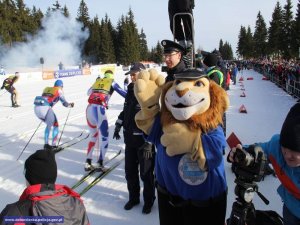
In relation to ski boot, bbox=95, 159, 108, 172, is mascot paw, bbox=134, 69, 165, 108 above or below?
above

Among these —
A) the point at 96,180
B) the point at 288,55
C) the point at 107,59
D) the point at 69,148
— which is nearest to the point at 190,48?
the point at 96,180

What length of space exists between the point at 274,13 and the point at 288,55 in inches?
738

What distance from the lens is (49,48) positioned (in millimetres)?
68375

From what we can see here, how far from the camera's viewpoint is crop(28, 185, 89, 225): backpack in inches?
76.7

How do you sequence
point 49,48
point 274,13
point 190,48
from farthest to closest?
point 49,48
point 274,13
point 190,48

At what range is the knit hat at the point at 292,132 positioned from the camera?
6.89 feet

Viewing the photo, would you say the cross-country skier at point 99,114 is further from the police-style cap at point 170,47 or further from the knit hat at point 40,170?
the knit hat at point 40,170

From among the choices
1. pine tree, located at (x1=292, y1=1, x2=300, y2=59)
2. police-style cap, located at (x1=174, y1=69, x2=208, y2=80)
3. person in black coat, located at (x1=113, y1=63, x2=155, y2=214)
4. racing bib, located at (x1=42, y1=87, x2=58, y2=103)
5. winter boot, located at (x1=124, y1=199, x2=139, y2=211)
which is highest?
pine tree, located at (x1=292, y1=1, x2=300, y2=59)

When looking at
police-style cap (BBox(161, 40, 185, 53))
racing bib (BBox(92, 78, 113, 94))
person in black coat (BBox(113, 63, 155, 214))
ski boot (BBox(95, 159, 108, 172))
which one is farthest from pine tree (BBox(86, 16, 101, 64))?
police-style cap (BBox(161, 40, 185, 53))

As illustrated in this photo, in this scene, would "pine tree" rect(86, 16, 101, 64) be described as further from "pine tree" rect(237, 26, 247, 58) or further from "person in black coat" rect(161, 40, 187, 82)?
"person in black coat" rect(161, 40, 187, 82)

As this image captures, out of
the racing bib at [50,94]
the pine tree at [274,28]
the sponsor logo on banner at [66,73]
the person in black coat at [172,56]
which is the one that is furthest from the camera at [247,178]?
the pine tree at [274,28]

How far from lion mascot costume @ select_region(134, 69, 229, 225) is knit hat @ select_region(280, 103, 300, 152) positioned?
0.50 meters

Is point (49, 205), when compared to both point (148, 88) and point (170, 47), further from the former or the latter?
point (170, 47)

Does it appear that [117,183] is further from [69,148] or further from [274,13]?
[274,13]
